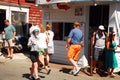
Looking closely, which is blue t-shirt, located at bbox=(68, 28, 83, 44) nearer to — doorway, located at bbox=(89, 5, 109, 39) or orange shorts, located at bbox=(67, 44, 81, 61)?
orange shorts, located at bbox=(67, 44, 81, 61)

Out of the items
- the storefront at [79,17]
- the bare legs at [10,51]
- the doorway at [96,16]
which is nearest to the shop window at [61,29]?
the storefront at [79,17]

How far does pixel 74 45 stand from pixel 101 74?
1615mm

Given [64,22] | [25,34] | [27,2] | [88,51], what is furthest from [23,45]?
[88,51]

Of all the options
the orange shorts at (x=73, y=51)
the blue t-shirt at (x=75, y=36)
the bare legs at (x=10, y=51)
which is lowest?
the bare legs at (x=10, y=51)

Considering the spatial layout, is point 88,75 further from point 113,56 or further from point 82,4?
point 82,4

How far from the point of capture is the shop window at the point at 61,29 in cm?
1485

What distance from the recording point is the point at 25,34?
2016 centimetres

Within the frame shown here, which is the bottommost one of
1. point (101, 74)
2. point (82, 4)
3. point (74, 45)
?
point (101, 74)

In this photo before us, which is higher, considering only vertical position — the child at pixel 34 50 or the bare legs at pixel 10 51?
the child at pixel 34 50

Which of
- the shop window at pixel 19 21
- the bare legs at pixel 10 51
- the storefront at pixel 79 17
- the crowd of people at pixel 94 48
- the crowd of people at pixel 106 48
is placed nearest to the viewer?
the crowd of people at pixel 94 48

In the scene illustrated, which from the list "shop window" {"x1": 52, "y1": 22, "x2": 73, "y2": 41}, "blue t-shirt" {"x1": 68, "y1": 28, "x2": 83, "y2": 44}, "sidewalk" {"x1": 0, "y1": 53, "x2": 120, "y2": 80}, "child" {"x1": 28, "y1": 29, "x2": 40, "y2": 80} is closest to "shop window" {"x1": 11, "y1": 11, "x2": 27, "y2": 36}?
"shop window" {"x1": 52, "y1": 22, "x2": 73, "y2": 41}

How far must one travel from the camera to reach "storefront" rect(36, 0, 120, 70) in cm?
1273

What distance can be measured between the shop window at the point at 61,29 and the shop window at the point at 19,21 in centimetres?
457

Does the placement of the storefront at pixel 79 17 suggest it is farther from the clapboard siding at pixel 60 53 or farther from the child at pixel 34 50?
the child at pixel 34 50
